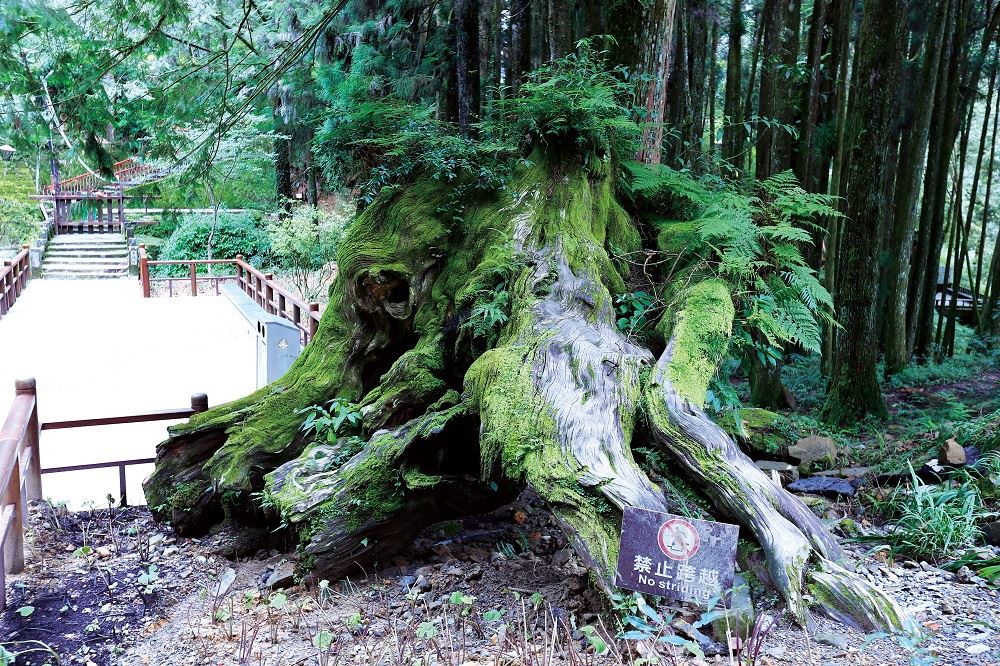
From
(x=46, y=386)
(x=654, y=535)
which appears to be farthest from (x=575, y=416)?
(x=46, y=386)

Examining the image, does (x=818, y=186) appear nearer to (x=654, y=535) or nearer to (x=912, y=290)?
(x=912, y=290)

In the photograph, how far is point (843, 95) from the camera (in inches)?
484

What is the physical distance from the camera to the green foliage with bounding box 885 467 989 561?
420 centimetres

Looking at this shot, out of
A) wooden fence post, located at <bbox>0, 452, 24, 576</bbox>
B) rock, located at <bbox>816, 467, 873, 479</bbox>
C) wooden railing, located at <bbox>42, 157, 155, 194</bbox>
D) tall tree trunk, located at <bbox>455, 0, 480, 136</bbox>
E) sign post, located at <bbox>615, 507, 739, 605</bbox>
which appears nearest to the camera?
sign post, located at <bbox>615, 507, 739, 605</bbox>

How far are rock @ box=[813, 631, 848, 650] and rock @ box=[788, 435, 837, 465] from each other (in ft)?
11.0

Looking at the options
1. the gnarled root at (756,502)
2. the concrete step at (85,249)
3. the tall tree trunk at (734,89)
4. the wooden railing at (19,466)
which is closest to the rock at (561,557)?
the gnarled root at (756,502)

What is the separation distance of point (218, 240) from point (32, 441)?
853 inches

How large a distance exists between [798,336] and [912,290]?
10.1 meters

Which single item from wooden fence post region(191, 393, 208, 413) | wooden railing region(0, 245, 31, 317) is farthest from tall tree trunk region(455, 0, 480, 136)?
wooden railing region(0, 245, 31, 317)

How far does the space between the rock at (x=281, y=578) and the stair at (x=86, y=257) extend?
21.5 m

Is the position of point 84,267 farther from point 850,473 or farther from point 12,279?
point 850,473

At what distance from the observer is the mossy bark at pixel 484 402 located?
348 cm

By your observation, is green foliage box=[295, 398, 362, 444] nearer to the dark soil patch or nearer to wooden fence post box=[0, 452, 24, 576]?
the dark soil patch

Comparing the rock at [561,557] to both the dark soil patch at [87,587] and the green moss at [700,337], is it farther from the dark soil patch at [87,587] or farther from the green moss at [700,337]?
the dark soil patch at [87,587]
